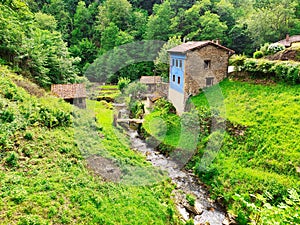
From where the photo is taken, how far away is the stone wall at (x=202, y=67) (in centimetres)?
2898

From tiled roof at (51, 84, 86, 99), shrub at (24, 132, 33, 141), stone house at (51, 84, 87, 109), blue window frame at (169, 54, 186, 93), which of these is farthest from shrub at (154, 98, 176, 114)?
shrub at (24, 132, 33, 141)

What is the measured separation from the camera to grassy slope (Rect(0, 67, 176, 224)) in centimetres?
1094

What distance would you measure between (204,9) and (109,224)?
2281 inches

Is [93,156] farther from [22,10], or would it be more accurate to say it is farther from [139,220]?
[22,10]

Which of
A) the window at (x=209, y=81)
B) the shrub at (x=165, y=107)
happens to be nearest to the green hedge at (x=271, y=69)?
the window at (x=209, y=81)

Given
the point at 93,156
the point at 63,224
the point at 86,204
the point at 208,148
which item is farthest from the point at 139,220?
the point at 208,148

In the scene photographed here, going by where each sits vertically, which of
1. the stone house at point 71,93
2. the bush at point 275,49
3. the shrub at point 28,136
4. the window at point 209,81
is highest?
the bush at point 275,49

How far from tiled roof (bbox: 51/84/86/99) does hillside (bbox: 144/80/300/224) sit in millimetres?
8343

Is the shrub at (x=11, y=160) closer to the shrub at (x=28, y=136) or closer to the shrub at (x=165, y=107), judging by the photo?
the shrub at (x=28, y=136)

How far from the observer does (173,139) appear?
25.0 metres

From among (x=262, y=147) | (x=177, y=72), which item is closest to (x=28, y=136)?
(x=262, y=147)

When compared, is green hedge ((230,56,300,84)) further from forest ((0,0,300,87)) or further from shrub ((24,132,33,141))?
shrub ((24,132,33,141))

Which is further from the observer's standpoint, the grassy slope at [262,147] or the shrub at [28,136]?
the grassy slope at [262,147]

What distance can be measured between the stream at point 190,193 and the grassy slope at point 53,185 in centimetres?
124
